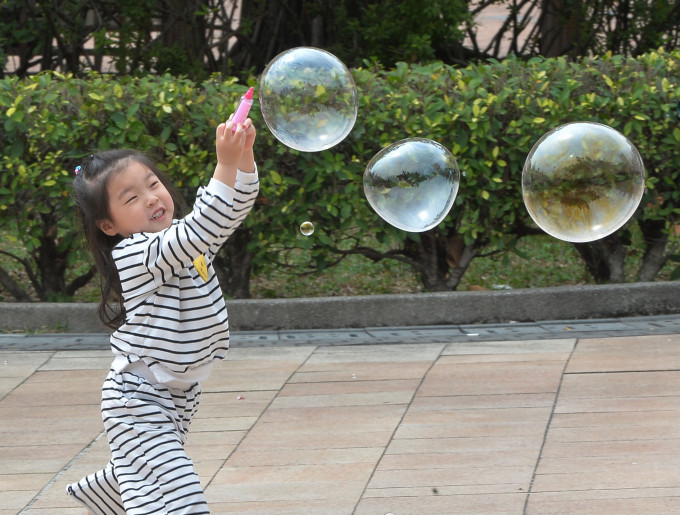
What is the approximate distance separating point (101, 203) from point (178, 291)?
37 cm

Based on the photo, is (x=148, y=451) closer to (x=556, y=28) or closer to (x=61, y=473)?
(x=61, y=473)

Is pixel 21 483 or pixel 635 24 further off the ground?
pixel 635 24

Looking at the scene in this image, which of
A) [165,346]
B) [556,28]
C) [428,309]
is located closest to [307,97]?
[165,346]

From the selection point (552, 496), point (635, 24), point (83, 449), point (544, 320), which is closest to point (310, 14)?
point (635, 24)

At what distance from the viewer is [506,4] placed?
411 inches

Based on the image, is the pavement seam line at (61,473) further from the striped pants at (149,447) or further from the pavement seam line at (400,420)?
the pavement seam line at (400,420)

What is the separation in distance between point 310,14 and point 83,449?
628cm

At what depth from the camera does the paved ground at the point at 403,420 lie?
3980 mm

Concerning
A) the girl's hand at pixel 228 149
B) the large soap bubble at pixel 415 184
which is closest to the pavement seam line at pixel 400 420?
the large soap bubble at pixel 415 184

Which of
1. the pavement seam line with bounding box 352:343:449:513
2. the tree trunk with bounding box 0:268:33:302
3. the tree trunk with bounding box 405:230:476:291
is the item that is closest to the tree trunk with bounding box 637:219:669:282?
the tree trunk with bounding box 405:230:476:291

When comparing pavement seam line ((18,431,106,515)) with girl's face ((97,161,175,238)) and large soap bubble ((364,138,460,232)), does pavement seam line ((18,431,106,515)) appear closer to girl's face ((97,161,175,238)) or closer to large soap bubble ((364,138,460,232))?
girl's face ((97,161,175,238))

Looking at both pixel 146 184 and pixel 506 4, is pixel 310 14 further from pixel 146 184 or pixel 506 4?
pixel 146 184

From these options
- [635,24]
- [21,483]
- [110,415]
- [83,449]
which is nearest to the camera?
[110,415]

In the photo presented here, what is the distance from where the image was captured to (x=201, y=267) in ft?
10.5
